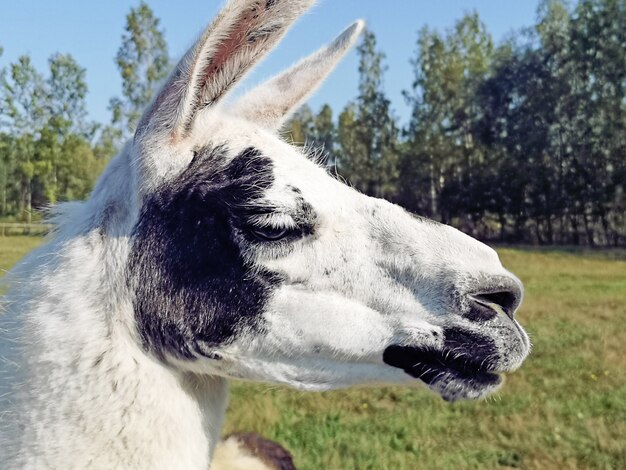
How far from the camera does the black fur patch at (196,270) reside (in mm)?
1918

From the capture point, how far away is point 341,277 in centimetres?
200

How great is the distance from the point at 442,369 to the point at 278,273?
53 centimetres

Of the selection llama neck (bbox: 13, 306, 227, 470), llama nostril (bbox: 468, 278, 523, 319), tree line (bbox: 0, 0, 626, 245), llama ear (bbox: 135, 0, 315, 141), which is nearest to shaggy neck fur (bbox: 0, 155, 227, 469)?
llama neck (bbox: 13, 306, 227, 470)

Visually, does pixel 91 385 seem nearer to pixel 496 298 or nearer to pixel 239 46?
pixel 239 46

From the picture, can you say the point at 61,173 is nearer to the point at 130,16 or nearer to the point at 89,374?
the point at 130,16

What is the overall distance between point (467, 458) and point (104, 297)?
4186mm

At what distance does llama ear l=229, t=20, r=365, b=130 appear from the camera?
2475 millimetres

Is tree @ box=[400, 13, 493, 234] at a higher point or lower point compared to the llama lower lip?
higher

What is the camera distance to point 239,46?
1.92 meters

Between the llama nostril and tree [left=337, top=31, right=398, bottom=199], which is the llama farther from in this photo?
tree [left=337, top=31, right=398, bottom=199]

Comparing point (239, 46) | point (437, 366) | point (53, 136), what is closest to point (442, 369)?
point (437, 366)

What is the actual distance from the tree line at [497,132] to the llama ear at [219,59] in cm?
3035

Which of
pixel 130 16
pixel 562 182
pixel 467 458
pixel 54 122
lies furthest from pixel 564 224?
pixel 467 458

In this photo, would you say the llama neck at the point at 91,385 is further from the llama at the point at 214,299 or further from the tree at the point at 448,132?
the tree at the point at 448,132
